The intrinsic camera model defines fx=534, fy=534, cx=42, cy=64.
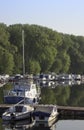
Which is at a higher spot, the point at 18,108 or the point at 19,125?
the point at 18,108

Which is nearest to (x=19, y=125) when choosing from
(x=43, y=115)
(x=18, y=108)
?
(x=43, y=115)

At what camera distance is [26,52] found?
5595 inches

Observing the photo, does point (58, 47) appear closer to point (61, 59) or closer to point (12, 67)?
point (61, 59)

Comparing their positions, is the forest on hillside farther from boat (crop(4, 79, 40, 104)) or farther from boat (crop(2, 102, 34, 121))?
boat (crop(2, 102, 34, 121))

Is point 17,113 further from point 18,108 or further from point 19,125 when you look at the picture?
point 19,125

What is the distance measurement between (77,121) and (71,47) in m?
106

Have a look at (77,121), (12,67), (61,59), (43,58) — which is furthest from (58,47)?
(77,121)

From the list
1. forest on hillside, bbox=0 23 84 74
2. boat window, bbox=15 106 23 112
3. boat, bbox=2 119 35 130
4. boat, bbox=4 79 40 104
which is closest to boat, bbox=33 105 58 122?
boat, bbox=2 119 35 130

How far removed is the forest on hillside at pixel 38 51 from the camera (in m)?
135

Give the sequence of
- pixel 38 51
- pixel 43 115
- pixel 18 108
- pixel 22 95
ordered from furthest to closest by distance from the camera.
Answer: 1. pixel 38 51
2. pixel 22 95
3. pixel 18 108
4. pixel 43 115

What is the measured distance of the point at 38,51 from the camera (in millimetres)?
143125

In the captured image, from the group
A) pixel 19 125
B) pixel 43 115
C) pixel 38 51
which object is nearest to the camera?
pixel 19 125

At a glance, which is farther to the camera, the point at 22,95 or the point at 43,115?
the point at 22,95

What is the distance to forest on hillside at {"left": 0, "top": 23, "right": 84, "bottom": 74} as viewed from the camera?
5320 inches
